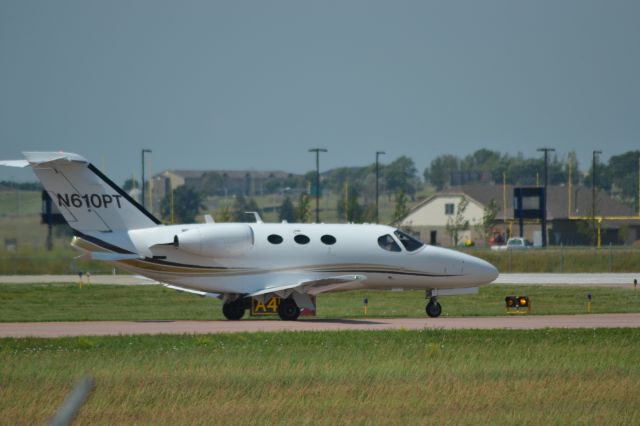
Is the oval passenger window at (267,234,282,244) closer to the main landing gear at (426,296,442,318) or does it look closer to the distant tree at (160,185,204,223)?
the main landing gear at (426,296,442,318)

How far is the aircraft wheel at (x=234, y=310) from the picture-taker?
3384 centimetres

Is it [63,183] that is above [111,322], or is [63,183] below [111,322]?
above

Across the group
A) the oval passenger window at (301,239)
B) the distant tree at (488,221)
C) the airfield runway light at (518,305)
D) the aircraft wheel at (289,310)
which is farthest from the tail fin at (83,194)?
the distant tree at (488,221)

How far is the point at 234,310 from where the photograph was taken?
111 ft

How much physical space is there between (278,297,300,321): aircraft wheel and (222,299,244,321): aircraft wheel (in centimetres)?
130

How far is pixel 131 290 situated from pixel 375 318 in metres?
18.2

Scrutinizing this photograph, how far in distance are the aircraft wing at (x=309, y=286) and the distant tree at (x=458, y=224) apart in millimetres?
82398

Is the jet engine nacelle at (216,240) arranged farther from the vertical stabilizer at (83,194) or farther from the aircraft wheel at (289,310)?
the aircraft wheel at (289,310)

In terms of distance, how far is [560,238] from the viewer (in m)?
121

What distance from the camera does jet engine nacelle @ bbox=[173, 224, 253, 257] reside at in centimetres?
3186

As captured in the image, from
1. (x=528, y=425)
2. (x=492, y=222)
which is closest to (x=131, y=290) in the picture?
(x=528, y=425)

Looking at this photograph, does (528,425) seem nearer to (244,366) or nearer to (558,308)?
(244,366)

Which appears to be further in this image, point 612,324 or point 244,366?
point 612,324

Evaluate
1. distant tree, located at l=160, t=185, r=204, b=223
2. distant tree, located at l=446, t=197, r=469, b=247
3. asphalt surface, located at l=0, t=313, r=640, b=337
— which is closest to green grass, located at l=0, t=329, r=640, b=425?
asphalt surface, located at l=0, t=313, r=640, b=337
